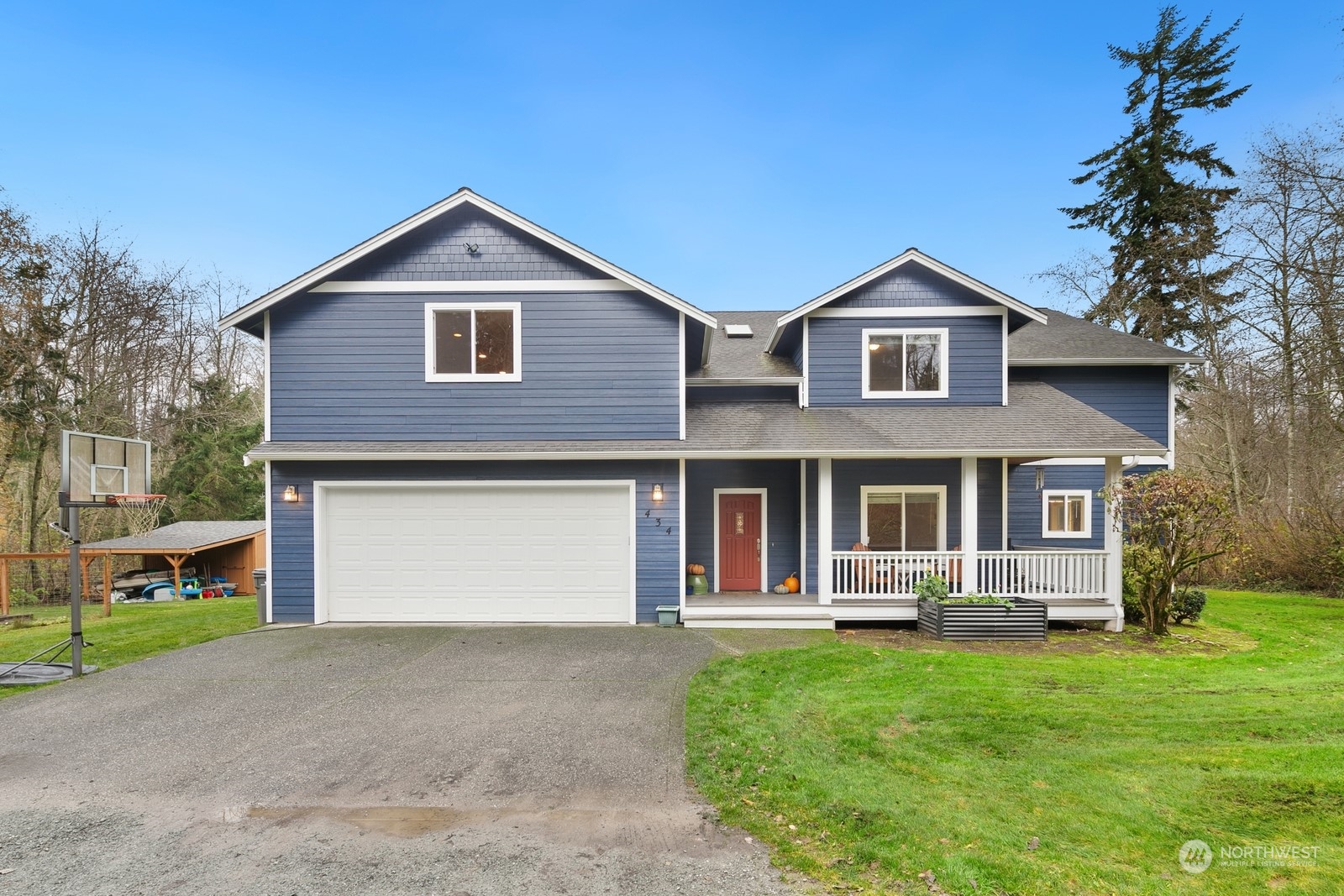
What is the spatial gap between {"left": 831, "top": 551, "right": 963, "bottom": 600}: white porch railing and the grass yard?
2169 millimetres

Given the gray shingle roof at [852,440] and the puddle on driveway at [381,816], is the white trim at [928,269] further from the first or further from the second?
the puddle on driveway at [381,816]

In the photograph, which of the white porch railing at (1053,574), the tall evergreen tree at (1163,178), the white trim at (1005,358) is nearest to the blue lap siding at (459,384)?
the white porch railing at (1053,574)

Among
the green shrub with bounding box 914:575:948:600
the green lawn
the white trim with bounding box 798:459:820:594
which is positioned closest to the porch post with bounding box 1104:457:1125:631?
the green shrub with bounding box 914:575:948:600

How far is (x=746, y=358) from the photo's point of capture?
1232 cm

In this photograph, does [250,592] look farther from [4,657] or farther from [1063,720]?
[1063,720]

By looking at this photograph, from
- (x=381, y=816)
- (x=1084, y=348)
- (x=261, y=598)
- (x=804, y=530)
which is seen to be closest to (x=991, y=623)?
(x=804, y=530)

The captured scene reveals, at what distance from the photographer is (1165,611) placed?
8680mm

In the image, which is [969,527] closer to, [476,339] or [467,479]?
[467,479]

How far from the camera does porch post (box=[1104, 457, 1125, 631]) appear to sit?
9.12 m

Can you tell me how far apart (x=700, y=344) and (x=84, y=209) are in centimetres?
2143

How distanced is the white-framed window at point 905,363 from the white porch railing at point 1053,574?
3181 millimetres

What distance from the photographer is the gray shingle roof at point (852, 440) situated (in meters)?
9.11

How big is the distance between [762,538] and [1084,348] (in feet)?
26.2

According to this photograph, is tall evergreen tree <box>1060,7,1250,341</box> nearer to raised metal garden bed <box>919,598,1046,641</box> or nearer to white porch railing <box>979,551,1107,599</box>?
white porch railing <box>979,551,1107,599</box>
